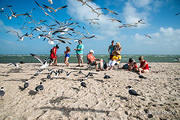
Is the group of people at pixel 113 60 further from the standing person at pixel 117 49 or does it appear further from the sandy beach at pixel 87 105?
the sandy beach at pixel 87 105

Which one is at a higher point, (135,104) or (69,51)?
(69,51)

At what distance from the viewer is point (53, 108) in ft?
8.75

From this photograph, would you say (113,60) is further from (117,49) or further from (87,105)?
(87,105)

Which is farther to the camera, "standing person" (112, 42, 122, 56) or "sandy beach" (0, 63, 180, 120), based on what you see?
"standing person" (112, 42, 122, 56)

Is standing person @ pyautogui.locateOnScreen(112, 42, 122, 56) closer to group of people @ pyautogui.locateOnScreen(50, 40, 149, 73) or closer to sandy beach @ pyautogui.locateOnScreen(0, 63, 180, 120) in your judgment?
group of people @ pyautogui.locateOnScreen(50, 40, 149, 73)

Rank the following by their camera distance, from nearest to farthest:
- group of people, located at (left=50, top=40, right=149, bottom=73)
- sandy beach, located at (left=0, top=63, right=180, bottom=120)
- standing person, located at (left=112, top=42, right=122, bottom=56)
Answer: sandy beach, located at (left=0, top=63, right=180, bottom=120) < group of people, located at (left=50, top=40, right=149, bottom=73) < standing person, located at (left=112, top=42, right=122, bottom=56)

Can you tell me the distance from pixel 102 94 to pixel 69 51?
6.44 metres

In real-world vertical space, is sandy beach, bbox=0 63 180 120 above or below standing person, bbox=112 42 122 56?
below

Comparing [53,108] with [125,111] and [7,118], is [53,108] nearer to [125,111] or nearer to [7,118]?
[7,118]

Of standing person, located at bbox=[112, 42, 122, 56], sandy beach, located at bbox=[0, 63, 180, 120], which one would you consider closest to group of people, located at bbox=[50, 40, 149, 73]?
standing person, located at bbox=[112, 42, 122, 56]

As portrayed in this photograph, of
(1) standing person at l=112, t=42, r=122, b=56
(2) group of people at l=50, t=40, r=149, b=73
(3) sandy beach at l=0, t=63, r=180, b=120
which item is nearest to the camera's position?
(3) sandy beach at l=0, t=63, r=180, b=120

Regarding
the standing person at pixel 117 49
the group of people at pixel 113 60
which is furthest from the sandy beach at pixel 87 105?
the standing person at pixel 117 49

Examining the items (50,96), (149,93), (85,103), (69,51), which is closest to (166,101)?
(149,93)

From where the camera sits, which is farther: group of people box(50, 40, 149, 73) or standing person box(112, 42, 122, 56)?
standing person box(112, 42, 122, 56)
